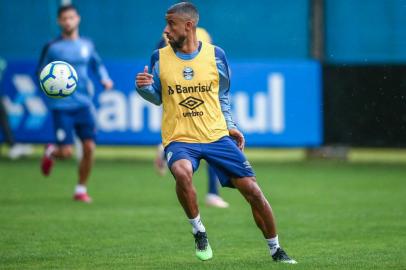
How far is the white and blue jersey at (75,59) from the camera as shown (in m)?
13.3

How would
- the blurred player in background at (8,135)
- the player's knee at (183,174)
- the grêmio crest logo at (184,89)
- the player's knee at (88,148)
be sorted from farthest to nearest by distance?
the blurred player in background at (8,135), the player's knee at (88,148), the grêmio crest logo at (184,89), the player's knee at (183,174)

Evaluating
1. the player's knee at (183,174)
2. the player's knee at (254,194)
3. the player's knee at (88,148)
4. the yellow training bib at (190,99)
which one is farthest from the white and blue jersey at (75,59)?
the player's knee at (254,194)

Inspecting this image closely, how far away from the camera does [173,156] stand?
8250 millimetres

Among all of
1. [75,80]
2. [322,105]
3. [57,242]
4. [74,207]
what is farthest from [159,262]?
[322,105]

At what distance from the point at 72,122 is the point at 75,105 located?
24 cm

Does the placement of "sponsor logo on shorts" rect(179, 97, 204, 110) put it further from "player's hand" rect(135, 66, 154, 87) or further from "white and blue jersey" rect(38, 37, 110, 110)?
"white and blue jersey" rect(38, 37, 110, 110)

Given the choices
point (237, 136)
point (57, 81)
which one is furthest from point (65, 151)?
point (237, 136)

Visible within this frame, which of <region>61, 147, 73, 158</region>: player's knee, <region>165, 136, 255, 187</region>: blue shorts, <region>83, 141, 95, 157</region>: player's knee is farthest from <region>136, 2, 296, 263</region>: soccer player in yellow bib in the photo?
<region>61, 147, 73, 158</region>: player's knee

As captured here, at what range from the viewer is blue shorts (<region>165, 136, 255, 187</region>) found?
8234 millimetres

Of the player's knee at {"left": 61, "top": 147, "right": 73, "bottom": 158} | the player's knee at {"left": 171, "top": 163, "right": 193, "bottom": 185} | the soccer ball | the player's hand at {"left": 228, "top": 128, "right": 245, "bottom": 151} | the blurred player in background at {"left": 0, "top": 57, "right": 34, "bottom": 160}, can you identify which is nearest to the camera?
the player's knee at {"left": 171, "top": 163, "right": 193, "bottom": 185}

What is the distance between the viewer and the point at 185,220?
11508mm

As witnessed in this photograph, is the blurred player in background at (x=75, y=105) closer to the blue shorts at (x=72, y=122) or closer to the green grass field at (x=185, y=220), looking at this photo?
the blue shorts at (x=72, y=122)

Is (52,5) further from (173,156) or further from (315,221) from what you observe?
(173,156)

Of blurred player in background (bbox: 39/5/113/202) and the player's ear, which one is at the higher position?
the player's ear
